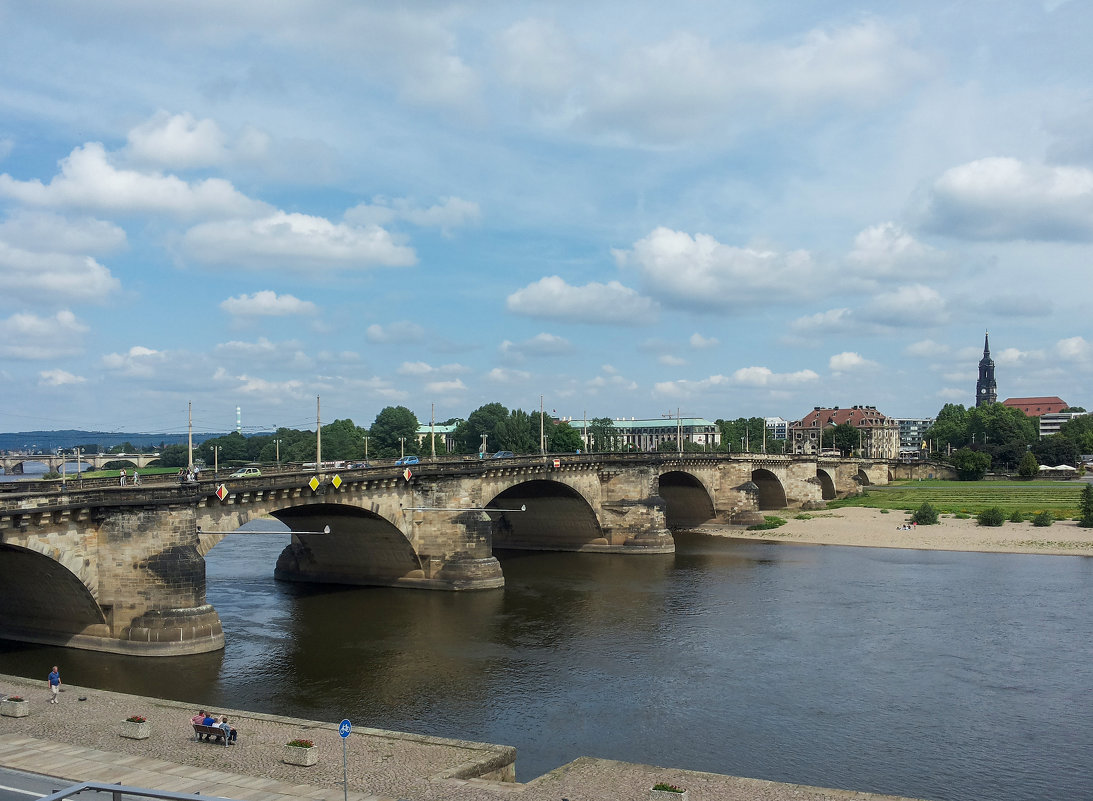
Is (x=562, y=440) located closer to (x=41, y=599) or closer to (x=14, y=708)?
(x=41, y=599)

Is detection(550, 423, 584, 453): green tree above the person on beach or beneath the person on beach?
above

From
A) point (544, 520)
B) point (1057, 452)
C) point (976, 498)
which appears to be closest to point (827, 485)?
point (976, 498)

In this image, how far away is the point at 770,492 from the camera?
372ft

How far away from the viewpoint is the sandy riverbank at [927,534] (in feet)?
250

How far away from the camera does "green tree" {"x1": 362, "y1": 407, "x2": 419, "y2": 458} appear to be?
157 m

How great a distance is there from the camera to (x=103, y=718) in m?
26.0

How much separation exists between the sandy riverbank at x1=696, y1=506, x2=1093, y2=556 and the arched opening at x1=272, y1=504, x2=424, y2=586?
44053mm

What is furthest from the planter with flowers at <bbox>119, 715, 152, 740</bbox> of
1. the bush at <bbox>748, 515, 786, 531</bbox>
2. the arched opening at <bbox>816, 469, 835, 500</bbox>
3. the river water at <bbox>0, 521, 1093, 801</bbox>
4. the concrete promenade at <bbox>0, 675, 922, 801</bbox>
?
the arched opening at <bbox>816, 469, 835, 500</bbox>

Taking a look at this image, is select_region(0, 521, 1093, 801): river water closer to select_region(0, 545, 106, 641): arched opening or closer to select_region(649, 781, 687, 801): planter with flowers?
select_region(0, 545, 106, 641): arched opening

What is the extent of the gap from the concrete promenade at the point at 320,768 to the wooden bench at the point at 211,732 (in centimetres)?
28

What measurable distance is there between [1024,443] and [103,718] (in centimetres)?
19645

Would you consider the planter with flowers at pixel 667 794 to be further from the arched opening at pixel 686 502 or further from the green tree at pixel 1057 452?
the green tree at pixel 1057 452

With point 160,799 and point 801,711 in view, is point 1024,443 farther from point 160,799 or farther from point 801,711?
point 160,799

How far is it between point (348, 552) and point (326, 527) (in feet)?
38.6
